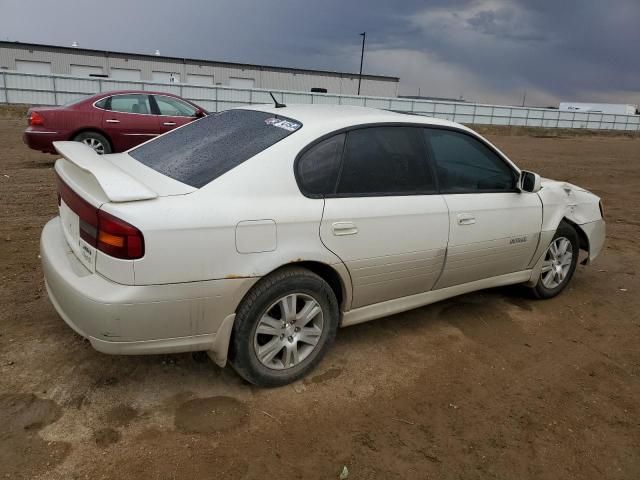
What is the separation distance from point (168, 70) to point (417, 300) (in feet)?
136

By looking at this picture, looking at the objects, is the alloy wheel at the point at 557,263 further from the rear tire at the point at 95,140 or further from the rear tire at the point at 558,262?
the rear tire at the point at 95,140

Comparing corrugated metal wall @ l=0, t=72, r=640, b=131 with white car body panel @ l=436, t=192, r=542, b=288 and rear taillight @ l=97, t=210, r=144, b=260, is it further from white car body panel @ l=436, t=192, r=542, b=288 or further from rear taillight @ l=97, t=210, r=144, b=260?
rear taillight @ l=97, t=210, r=144, b=260

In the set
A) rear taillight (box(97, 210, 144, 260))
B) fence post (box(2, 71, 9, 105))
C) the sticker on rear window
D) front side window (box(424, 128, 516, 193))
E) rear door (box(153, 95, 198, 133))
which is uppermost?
fence post (box(2, 71, 9, 105))

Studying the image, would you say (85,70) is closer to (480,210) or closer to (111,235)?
(480,210)

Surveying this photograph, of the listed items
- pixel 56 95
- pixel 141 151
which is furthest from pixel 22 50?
pixel 141 151

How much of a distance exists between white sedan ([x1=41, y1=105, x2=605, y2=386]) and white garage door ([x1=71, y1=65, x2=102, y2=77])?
128ft

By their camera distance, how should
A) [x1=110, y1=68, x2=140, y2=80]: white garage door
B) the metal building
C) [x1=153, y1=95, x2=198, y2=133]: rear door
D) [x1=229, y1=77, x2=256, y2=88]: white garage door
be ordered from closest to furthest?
[x1=153, y1=95, x2=198, y2=133]: rear door < the metal building < [x1=110, y1=68, x2=140, y2=80]: white garage door < [x1=229, y1=77, x2=256, y2=88]: white garage door

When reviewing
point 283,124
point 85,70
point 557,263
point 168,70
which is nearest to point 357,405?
point 283,124

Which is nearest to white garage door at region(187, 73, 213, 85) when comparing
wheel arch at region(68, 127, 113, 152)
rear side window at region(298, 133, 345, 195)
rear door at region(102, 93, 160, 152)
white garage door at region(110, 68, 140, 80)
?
white garage door at region(110, 68, 140, 80)

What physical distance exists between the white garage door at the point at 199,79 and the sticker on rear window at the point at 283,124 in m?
40.8

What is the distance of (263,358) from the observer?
2906mm

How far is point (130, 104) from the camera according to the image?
9648mm

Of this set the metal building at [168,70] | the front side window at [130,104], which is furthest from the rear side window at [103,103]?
the metal building at [168,70]

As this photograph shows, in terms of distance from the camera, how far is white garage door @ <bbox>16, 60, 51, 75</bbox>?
36062 mm
